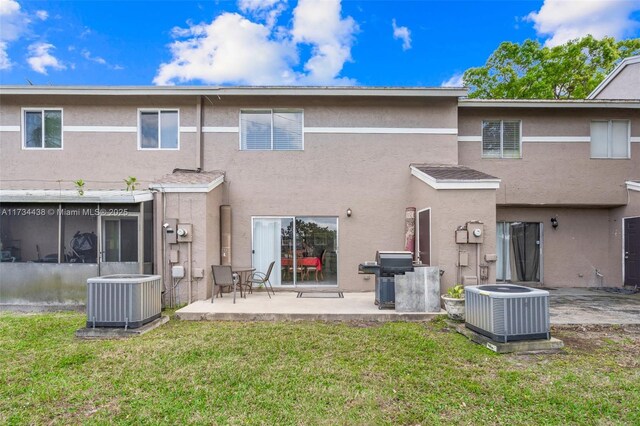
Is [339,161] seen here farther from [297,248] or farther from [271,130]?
[297,248]

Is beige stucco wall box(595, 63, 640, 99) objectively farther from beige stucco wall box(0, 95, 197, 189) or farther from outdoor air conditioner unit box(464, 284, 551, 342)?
beige stucco wall box(0, 95, 197, 189)

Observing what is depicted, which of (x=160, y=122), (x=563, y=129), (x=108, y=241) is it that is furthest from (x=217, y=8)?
(x=563, y=129)

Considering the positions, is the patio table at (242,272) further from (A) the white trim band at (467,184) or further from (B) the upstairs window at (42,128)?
(B) the upstairs window at (42,128)

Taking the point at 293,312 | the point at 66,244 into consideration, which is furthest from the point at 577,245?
the point at 66,244

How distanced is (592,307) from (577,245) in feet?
11.4

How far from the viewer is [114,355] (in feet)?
16.8

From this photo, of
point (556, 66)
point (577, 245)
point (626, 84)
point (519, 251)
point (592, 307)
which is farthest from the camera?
point (556, 66)

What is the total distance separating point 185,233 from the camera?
320 inches

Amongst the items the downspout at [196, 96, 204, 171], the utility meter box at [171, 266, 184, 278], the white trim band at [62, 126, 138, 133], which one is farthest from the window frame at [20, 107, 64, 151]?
the utility meter box at [171, 266, 184, 278]

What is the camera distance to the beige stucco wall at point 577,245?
1066cm

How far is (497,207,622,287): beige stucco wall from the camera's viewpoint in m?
10.7

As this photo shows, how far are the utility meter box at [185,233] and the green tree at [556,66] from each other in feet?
63.9

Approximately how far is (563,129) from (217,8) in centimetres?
1244

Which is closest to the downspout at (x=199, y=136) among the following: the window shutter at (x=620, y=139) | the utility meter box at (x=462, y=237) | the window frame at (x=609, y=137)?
the utility meter box at (x=462, y=237)
